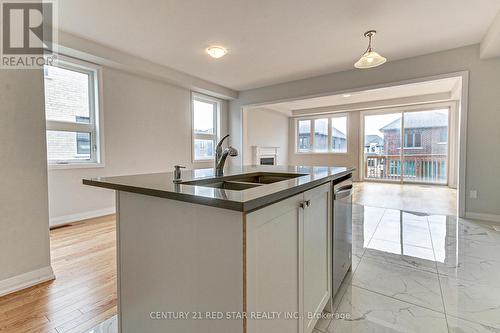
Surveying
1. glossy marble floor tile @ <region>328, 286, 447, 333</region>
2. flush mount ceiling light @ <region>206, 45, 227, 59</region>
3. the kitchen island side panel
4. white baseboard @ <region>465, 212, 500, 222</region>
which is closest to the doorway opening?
white baseboard @ <region>465, 212, 500, 222</region>

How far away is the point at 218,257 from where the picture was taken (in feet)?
2.76

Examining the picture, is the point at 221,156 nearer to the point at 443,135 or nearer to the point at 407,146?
the point at 407,146

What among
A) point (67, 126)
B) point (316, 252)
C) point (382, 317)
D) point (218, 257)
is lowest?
point (382, 317)

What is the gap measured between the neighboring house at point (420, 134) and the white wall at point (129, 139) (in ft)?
19.7

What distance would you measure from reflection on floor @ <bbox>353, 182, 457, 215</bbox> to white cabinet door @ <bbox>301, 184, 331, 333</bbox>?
135 inches

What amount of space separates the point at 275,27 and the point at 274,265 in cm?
295

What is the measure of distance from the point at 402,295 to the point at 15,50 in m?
3.37

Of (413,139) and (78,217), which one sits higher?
(413,139)

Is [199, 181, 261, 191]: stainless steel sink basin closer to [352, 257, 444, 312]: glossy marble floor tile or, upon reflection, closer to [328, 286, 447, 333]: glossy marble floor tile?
[328, 286, 447, 333]: glossy marble floor tile

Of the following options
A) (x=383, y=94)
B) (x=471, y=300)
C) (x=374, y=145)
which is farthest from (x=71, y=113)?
(x=374, y=145)

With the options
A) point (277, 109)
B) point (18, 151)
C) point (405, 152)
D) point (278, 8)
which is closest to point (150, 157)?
point (18, 151)

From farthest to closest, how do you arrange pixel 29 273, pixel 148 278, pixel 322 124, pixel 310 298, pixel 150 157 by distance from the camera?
1. pixel 322 124
2. pixel 150 157
3. pixel 29 273
4. pixel 310 298
5. pixel 148 278

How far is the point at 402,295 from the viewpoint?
5.57 ft

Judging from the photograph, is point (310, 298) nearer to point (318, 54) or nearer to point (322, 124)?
point (318, 54)
